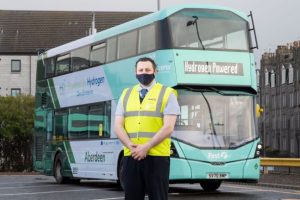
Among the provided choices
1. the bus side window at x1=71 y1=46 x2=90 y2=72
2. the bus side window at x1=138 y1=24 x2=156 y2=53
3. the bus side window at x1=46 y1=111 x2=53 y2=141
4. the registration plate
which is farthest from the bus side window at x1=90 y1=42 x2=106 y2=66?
the registration plate

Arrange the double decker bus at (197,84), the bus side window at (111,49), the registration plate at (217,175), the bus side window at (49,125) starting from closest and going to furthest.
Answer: the registration plate at (217,175) → the double decker bus at (197,84) → the bus side window at (111,49) → the bus side window at (49,125)

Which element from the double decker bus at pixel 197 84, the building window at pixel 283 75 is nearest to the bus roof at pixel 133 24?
the double decker bus at pixel 197 84

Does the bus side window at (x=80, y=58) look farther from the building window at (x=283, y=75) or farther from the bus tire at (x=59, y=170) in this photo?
the building window at (x=283, y=75)

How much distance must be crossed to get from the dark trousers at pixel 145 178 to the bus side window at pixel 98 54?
43.5 feet

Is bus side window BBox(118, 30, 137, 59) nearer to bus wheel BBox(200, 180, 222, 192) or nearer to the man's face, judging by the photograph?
bus wheel BBox(200, 180, 222, 192)

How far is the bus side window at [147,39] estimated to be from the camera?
1672cm

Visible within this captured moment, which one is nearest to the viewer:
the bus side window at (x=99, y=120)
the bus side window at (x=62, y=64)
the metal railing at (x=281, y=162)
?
the bus side window at (x=99, y=120)

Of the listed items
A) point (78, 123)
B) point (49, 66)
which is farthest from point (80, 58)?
point (49, 66)

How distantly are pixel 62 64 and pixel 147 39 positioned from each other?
606 cm

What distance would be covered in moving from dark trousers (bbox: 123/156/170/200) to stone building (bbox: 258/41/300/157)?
275 ft

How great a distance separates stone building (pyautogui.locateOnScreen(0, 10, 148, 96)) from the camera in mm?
65562

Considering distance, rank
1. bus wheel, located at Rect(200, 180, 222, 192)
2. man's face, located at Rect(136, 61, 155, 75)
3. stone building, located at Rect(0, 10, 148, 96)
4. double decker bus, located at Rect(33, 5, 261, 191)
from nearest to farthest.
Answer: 1. man's face, located at Rect(136, 61, 155, 75)
2. double decker bus, located at Rect(33, 5, 261, 191)
3. bus wheel, located at Rect(200, 180, 222, 192)
4. stone building, located at Rect(0, 10, 148, 96)

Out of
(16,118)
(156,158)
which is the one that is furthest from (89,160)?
(16,118)

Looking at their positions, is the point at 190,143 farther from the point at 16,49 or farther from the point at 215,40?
the point at 16,49
